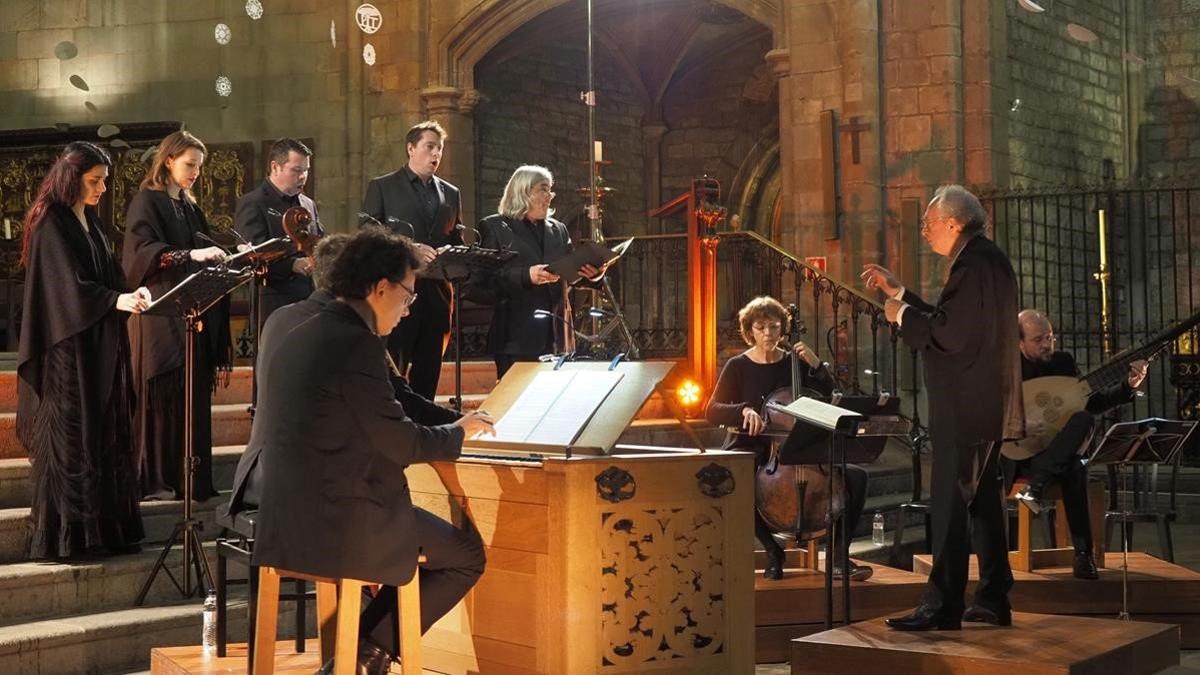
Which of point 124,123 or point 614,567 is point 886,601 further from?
point 124,123

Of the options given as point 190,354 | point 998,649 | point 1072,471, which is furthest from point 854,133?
point 998,649

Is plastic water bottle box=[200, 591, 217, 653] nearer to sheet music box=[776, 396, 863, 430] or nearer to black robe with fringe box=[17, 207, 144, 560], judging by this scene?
black robe with fringe box=[17, 207, 144, 560]

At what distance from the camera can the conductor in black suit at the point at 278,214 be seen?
6285 mm

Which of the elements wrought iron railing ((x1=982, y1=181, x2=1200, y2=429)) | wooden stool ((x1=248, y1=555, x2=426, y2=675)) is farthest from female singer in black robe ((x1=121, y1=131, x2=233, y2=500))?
wrought iron railing ((x1=982, y1=181, x2=1200, y2=429))

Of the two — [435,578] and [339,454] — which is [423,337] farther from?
[339,454]

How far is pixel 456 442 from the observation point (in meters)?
4.04

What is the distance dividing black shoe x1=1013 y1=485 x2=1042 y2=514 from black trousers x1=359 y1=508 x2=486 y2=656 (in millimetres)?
3170

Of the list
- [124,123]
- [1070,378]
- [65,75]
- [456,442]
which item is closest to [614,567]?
[456,442]

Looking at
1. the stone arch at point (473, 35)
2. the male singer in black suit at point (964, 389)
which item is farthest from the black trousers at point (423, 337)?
the stone arch at point (473, 35)

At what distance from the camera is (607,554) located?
4301 millimetres

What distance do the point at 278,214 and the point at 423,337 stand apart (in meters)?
0.80

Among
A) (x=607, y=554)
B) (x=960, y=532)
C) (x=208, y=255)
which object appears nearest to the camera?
(x=607, y=554)

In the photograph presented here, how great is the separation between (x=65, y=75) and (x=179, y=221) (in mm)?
7396

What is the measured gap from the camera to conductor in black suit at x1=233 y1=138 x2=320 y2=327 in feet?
20.6
